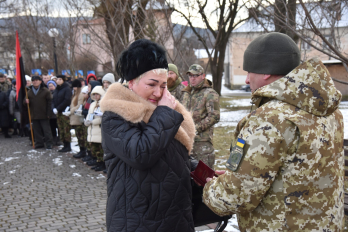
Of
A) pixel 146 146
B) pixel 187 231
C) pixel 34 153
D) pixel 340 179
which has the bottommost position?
pixel 34 153

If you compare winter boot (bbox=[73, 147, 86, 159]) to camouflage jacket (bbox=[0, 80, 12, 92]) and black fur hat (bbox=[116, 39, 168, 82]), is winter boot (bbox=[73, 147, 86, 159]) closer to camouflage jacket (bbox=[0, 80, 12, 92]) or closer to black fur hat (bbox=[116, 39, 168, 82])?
camouflage jacket (bbox=[0, 80, 12, 92])

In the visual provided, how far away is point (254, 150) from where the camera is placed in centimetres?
162

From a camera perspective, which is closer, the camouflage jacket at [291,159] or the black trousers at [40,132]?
the camouflage jacket at [291,159]

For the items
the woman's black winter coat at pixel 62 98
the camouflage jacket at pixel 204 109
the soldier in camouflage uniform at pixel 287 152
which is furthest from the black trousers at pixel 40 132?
the soldier in camouflage uniform at pixel 287 152

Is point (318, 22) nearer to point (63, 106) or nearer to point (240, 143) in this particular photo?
point (240, 143)

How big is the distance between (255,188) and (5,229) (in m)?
4.00

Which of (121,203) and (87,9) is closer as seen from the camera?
(121,203)

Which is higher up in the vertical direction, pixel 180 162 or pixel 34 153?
Result: pixel 180 162

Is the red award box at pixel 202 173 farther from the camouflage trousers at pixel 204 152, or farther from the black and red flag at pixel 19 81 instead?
the black and red flag at pixel 19 81

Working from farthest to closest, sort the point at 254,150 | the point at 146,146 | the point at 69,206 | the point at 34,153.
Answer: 1. the point at 34,153
2. the point at 69,206
3. the point at 146,146
4. the point at 254,150

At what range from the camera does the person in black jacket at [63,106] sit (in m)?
9.10

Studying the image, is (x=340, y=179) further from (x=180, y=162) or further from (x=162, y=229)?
(x=162, y=229)

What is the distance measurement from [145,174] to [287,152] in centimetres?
88

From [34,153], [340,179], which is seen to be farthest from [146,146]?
[34,153]
